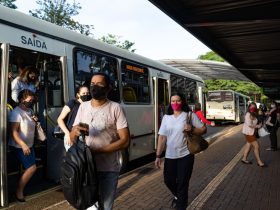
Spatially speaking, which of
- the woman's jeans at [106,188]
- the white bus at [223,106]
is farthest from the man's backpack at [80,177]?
the white bus at [223,106]

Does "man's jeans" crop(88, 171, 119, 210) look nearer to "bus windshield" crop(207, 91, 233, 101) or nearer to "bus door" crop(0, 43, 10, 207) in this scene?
"bus door" crop(0, 43, 10, 207)

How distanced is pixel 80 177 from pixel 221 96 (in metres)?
30.6

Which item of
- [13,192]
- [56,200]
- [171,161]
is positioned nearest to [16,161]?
[13,192]

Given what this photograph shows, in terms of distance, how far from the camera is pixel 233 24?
339 inches

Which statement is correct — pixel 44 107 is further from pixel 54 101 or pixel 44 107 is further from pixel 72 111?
pixel 72 111

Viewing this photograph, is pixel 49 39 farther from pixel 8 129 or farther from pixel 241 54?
pixel 241 54

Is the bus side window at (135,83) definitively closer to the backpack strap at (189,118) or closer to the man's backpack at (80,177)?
the backpack strap at (189,118)

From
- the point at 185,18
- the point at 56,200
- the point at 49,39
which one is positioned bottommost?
the point at 56,200

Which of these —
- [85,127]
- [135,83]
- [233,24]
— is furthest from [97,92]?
[135,83]

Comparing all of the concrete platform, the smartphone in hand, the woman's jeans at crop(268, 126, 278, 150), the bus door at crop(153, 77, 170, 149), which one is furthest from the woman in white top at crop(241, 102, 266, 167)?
the smartphone in hand

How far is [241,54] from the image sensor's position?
1429cm

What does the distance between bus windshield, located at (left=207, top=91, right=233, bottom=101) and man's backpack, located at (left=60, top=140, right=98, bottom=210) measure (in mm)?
30246

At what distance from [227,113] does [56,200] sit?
89.2 feet

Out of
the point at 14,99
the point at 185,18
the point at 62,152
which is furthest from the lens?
the point at 185,18
